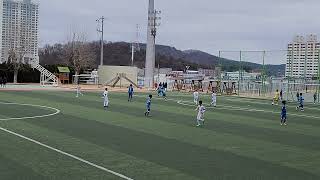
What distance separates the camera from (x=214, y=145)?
63.4 feet


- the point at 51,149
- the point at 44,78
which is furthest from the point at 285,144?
the point at 44,78

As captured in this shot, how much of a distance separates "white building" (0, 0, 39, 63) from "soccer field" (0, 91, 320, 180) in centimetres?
7473

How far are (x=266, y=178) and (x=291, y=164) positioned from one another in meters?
2.65

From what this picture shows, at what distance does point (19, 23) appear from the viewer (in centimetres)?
11681

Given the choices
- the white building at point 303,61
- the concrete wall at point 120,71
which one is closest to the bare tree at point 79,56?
the concrete wall at point 120,71

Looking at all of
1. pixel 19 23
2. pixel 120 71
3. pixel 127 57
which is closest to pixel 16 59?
pixel 120 71

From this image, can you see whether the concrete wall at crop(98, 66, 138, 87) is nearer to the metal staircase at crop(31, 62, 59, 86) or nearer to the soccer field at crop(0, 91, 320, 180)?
the metal staircase at crop(31, 62, 59, 86)

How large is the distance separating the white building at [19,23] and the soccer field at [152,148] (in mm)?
74726

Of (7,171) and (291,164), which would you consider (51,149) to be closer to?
(7,171)

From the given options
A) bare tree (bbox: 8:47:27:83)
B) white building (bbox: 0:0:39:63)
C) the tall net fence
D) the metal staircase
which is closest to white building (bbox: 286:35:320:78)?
the tall net fence

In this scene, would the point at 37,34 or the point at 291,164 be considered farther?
the point at 37,34

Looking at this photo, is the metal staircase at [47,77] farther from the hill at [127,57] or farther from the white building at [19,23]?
the hill at [127,57]

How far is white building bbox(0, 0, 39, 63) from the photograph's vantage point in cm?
10113

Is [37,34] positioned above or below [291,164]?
above
